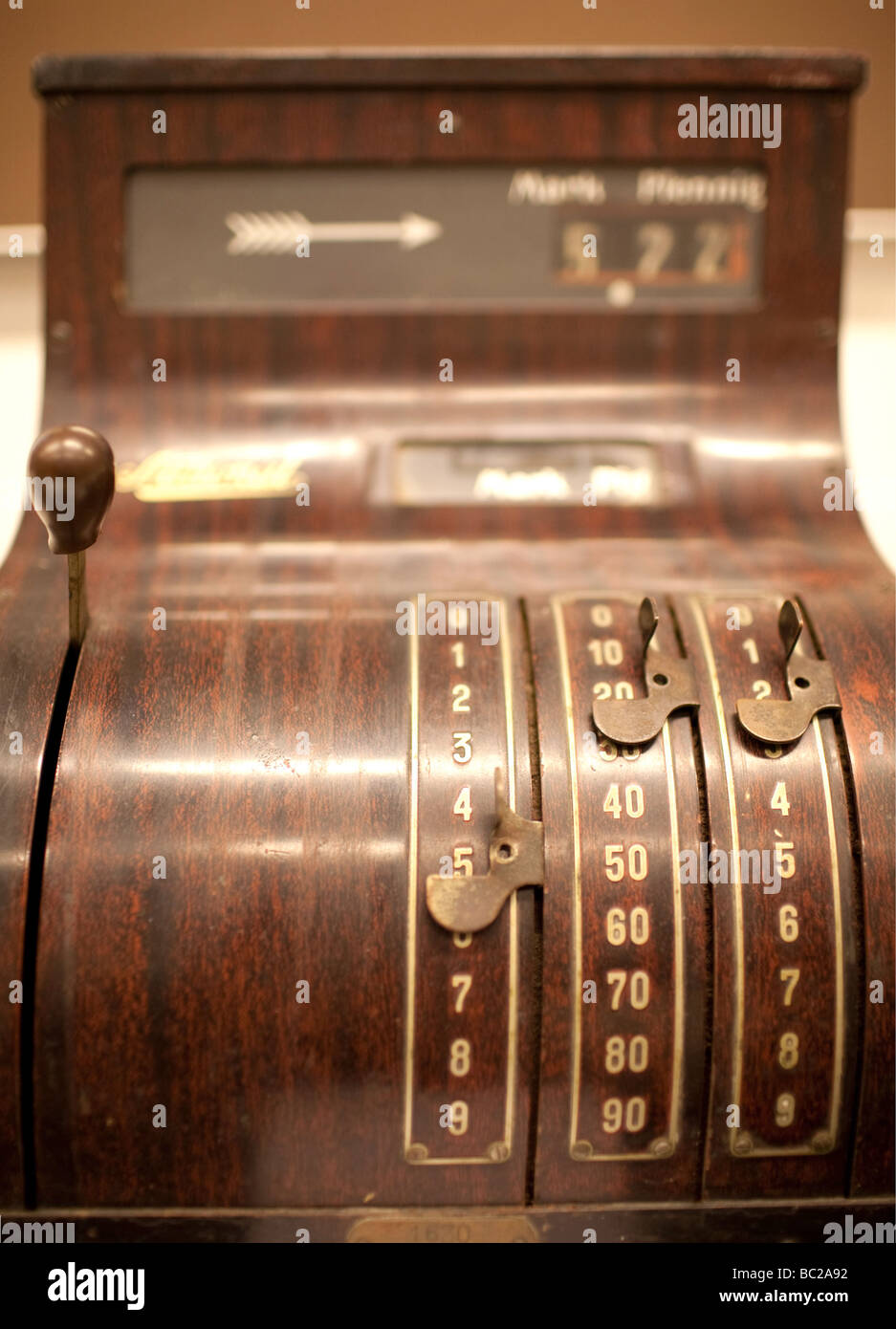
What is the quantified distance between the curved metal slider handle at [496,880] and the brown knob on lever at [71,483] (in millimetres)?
451

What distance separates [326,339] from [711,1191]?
1105 millimetres

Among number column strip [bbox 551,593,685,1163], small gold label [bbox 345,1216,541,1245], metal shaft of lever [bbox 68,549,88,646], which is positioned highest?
metal shaft of lever [bbox 68,549,88,646]

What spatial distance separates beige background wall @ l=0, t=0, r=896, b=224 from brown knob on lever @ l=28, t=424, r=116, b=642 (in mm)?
1063

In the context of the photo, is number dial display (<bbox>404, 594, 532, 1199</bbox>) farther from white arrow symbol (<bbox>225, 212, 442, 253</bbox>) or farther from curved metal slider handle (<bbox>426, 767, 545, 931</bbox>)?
white arrow symbol (<bbox>225, 212, 442, 253</bbox>)

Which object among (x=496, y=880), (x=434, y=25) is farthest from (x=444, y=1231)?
(x=434, y=25)

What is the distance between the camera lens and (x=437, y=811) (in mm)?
1011

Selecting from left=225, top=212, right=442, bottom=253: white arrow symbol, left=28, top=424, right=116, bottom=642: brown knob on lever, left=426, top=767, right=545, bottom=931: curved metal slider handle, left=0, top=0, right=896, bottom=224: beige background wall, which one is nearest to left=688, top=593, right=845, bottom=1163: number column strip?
left=426, top=767, right=545, bottom=931: curved metal slider handle

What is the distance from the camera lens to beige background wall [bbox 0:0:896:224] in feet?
5.45

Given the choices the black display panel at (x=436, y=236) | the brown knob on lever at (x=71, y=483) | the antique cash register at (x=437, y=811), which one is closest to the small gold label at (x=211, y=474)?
the antique cash register at (x=437, y=811)

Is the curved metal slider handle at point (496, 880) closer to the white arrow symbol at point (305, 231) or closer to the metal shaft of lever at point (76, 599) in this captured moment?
the metal shaft of lever at point (76, 599)

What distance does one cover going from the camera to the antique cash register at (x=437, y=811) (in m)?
0.98

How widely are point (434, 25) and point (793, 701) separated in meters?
1.28

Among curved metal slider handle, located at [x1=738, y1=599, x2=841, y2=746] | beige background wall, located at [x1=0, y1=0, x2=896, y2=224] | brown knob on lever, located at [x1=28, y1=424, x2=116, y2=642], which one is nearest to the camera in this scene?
brown knob on lever, located at [x1=28, y1=424, x2=116, y2=642]

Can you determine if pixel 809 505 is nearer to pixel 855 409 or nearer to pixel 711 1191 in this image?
pixel 855 409
